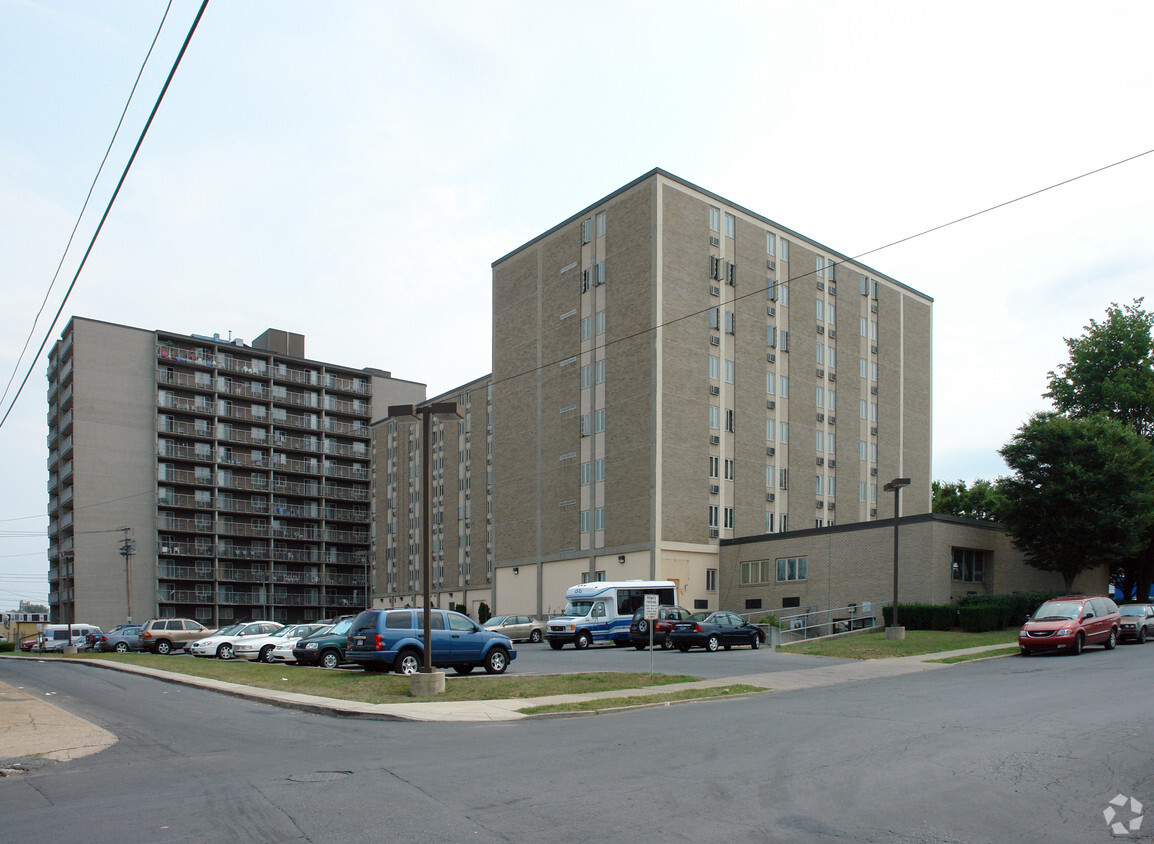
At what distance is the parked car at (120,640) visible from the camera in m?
50.7

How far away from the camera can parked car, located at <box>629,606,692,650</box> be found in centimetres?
3469

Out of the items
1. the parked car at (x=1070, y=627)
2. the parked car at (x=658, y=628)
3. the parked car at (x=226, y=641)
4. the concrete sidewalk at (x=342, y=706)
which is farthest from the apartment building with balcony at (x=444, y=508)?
the concrete sidewalk at (x=342, y=706)

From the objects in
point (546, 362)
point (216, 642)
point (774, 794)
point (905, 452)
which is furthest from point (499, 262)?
point (774, 794)

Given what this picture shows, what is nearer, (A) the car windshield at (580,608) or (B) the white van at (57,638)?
(A) the car windshield at (580,608)

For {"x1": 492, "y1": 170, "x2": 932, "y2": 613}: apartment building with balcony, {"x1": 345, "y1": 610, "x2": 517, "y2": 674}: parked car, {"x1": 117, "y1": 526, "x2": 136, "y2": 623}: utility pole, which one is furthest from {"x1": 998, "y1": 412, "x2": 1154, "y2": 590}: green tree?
{"x1": 117, "y1": 526, "x2": 136, "y2": 623}: utility pole

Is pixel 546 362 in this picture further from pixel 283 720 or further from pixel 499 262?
pixel 283 720

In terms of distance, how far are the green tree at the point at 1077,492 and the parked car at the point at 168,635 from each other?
38461mm

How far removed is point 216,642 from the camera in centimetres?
3747

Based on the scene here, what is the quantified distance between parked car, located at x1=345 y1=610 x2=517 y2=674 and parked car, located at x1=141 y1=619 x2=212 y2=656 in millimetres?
24839

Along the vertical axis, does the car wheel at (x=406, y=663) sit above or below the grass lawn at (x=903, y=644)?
above

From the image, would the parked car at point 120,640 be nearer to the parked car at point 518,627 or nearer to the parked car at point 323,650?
the parked car at point 518,627

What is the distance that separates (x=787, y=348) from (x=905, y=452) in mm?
14481

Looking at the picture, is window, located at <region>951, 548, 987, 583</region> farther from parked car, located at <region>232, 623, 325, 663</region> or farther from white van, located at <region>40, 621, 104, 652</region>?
white van, located at <region>40, 621, 104, 652</region>

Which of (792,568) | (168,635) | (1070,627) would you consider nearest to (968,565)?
(792,568)
